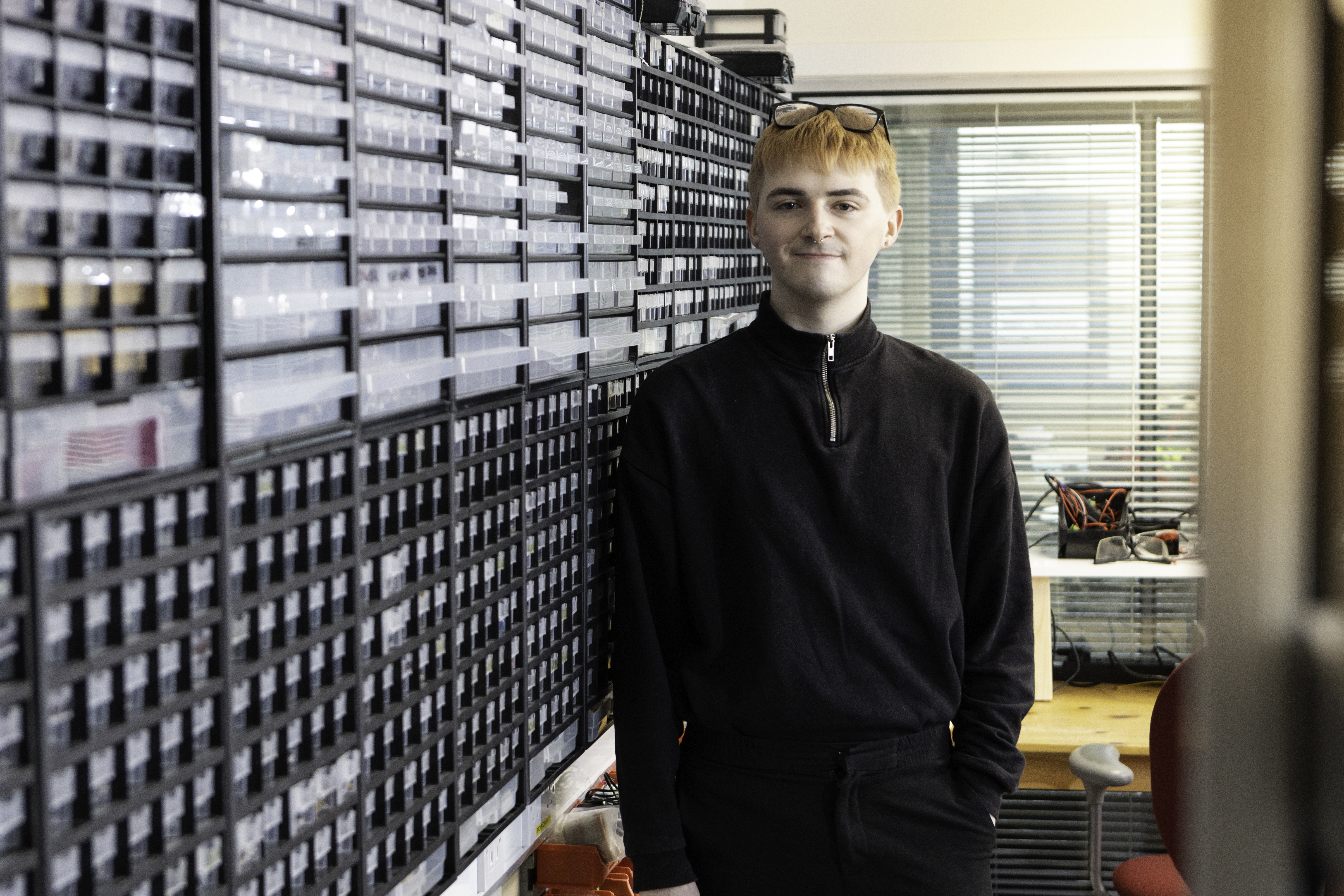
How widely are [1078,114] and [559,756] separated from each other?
2750 millimetres

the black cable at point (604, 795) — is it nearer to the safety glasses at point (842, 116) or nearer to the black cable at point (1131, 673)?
the safety glasses at point (842, 116)

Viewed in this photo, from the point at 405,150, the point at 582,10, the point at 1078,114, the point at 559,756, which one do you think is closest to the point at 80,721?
the point at 405,150

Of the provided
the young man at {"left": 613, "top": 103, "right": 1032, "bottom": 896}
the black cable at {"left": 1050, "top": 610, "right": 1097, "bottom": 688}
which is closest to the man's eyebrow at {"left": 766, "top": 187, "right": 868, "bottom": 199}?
the young man at {"left": 613, "top": 103, "right": 1032, "bottom": 896}

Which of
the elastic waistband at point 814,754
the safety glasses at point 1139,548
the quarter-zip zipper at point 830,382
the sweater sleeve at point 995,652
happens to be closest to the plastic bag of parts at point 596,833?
the elastic waistband at point 814,754

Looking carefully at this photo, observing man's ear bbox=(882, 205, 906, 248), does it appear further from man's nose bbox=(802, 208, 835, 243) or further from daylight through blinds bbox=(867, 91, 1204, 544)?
daylight through blinds bbox=(867, 91, 1204, 544)

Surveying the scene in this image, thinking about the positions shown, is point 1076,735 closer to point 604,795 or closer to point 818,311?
point 604,795

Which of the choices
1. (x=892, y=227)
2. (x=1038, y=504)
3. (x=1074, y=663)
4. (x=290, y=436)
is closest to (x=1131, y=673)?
(x=1074, y=663)

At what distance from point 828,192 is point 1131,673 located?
2427 mm

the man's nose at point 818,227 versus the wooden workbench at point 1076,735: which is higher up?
the man's nose at point 818,227

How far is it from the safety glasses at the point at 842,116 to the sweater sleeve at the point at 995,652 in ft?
1.54

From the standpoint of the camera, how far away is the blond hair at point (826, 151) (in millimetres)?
1422

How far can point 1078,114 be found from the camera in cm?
333

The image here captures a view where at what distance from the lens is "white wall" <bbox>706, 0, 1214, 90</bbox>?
314cm

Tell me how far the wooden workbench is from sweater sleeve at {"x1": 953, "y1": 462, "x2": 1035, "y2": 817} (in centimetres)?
131
